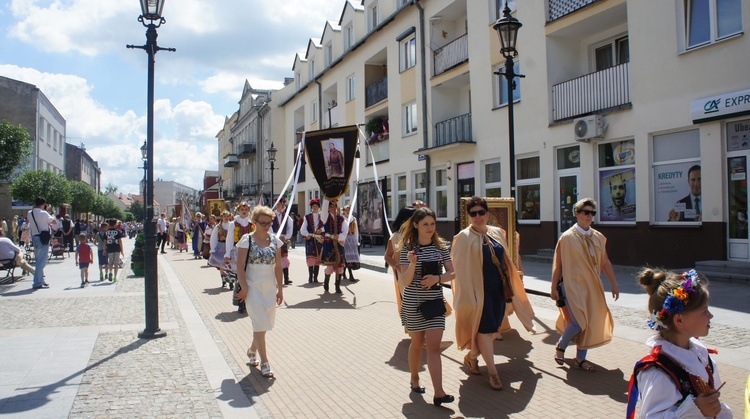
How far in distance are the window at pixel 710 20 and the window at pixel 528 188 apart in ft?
18.0

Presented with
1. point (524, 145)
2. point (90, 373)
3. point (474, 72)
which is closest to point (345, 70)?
point (474, 72)

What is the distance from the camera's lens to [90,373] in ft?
18.1

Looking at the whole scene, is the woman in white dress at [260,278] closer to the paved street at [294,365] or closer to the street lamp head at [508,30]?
the paved street at [294,365]

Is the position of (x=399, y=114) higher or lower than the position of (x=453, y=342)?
higher

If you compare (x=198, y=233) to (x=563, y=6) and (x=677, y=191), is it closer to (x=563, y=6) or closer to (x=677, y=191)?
(x=563, y=6)

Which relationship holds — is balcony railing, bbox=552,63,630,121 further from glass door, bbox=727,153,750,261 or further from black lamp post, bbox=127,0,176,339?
black lamp post, bbox=127,0,176,339

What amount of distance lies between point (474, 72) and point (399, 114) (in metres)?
6.08

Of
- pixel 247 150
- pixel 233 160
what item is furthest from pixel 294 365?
pixel 233 160

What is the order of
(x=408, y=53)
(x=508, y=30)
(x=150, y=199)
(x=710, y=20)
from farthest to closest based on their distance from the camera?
(x=408, y=53) < (x=710, y=20) < (x=508, y=30) < (x=150, y=199)

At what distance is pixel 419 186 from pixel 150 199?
55.6 ft

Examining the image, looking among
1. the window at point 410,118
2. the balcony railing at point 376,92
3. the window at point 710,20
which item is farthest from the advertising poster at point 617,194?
the balcony railing at point 376,92

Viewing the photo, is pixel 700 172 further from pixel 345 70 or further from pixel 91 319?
pixel 345 70

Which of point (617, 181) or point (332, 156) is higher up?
point (332, 156)

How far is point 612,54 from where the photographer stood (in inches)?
602
